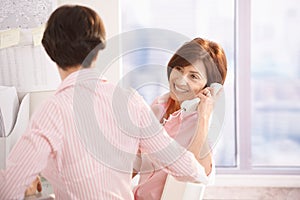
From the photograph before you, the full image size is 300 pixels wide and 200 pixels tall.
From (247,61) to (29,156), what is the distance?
1835 mm

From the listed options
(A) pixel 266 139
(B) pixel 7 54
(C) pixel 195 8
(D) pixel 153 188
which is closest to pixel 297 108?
(A) pixel 266 139

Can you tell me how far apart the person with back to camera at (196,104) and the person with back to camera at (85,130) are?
40cm

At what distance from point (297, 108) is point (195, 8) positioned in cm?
75

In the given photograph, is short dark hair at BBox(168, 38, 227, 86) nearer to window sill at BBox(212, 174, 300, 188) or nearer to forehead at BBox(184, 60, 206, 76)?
forehead at BBox(184, 60, 206, 76)

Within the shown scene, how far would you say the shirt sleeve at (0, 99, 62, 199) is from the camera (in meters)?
1.25

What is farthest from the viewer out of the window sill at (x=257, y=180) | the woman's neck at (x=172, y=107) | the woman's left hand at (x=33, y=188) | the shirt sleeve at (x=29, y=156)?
the window sill at (x=257, y=180)

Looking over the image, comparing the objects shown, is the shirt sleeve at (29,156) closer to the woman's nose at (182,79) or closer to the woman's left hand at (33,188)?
the woman's left hand at (33,188)

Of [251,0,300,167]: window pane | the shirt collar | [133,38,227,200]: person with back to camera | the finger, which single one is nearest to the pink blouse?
[133,38,227,200]: person with back to camera

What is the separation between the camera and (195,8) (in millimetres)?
2885

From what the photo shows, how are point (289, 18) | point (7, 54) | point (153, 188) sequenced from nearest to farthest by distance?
point (153, 188)
point (7, 54)
point (289, 18)

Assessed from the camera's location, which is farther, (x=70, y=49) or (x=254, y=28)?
(x=254, y=28)

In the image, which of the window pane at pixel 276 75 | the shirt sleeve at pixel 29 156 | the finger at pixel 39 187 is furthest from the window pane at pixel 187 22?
the shirt sleeve at pixel 29 156

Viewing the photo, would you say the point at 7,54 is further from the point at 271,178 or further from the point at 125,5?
the point at 271,178

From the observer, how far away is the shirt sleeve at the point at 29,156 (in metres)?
1.25
